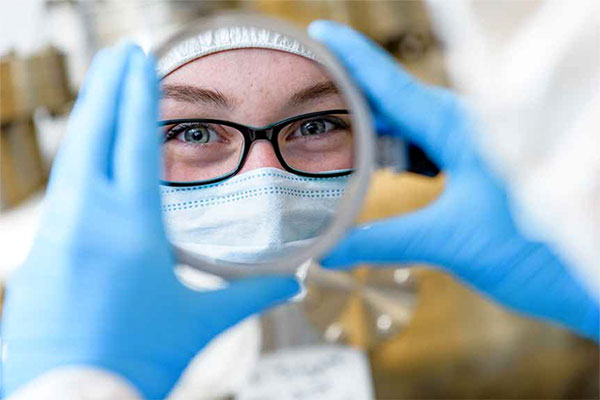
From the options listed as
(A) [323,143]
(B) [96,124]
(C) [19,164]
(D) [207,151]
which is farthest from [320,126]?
(C) [19,164]

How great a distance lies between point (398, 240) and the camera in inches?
27.4

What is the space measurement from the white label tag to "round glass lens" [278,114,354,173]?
465 mm

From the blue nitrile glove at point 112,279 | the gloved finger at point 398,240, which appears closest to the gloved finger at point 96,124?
the blue nitrile glove at point 112,279

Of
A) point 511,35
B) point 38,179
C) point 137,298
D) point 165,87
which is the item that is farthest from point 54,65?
point 511,35

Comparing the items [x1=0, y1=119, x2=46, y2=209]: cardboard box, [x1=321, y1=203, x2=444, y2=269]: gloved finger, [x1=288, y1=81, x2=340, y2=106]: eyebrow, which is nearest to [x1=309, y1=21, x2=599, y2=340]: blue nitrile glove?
[x1=321, y1=203, x2=444, y2=269]: gloved finger

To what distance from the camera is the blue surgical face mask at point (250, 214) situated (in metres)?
0.58

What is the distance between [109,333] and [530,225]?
464 millimetres

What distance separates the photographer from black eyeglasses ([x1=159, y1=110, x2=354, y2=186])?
0.58 metres

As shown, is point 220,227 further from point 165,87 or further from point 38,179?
point 38,179

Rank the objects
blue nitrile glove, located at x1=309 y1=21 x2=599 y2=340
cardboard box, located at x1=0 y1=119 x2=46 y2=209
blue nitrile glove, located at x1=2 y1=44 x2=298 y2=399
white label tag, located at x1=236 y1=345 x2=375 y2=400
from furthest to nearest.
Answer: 1. cardboard box, located at x1=0 y1=119 x2=46 y2=209
2. white label tag, located at x1=236 y1=345 x2=375 y2=400
3. blue nitrile glove, located at x1=309 y1=21 x2=599 y2=340
4. blue nitrile glove, located at x1=2 y1=44 x2=298 y2=399

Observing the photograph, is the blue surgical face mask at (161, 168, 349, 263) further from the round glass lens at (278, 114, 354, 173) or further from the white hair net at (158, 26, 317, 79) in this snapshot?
the white hair net at (158, 26, 317, 79)

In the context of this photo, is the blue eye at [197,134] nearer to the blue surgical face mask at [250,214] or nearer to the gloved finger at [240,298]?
the blue surgical face mask at [250,214]

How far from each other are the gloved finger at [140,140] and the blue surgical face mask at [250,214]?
0.05 meters

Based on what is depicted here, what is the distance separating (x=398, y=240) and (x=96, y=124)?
36cm
